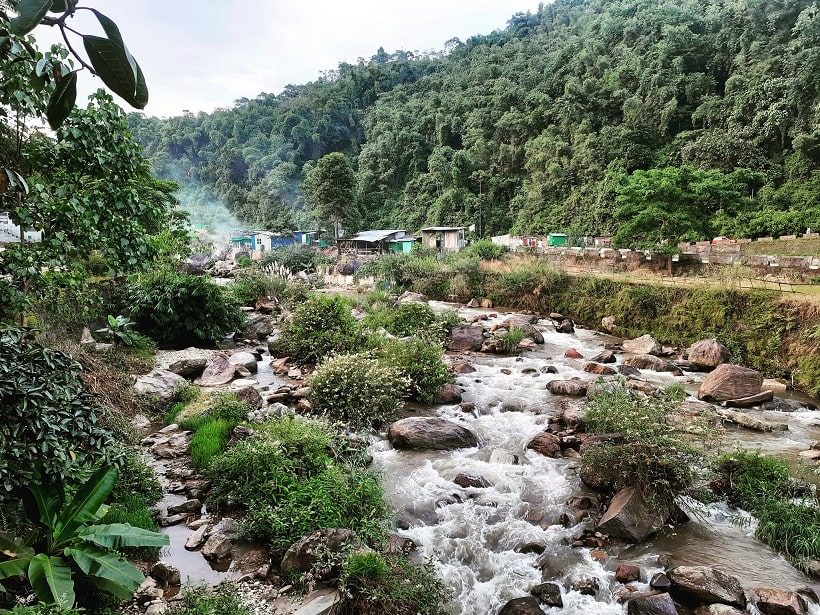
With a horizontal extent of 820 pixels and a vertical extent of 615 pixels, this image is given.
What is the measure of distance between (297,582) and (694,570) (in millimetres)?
3885

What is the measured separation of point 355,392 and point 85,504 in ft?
16.3

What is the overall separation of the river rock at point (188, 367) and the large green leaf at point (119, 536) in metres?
6.86

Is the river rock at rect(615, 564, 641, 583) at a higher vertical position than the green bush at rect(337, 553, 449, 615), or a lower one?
lower

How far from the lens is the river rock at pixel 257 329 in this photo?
1484 centimetres

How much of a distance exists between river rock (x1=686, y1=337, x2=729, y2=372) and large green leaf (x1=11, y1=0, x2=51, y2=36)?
14.1m

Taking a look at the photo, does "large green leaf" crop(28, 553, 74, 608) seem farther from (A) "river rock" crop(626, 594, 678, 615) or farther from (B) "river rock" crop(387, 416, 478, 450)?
(B) "river rock" crop(387, 416, 478, 450)

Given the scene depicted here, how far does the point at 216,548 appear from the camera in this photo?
4.90m

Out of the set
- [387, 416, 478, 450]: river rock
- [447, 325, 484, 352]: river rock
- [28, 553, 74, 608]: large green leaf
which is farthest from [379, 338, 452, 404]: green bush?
[28, 553, 74, 608]: large green leaf

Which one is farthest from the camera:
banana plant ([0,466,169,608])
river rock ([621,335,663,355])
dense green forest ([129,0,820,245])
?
dense green forest ([129,0,820,245])

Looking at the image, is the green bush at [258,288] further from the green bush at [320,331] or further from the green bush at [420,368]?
the green bush at [420,368]

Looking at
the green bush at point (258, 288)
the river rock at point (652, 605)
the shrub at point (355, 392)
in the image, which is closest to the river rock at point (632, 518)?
the river rock at point (652, 605)

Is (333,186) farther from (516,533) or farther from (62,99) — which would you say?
Answer: (62,99)

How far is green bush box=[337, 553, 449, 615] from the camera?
157 inches

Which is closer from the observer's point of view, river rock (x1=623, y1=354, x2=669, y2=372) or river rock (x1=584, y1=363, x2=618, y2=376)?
river rock (x1=584, y1=363, x2=618, y2=376)
